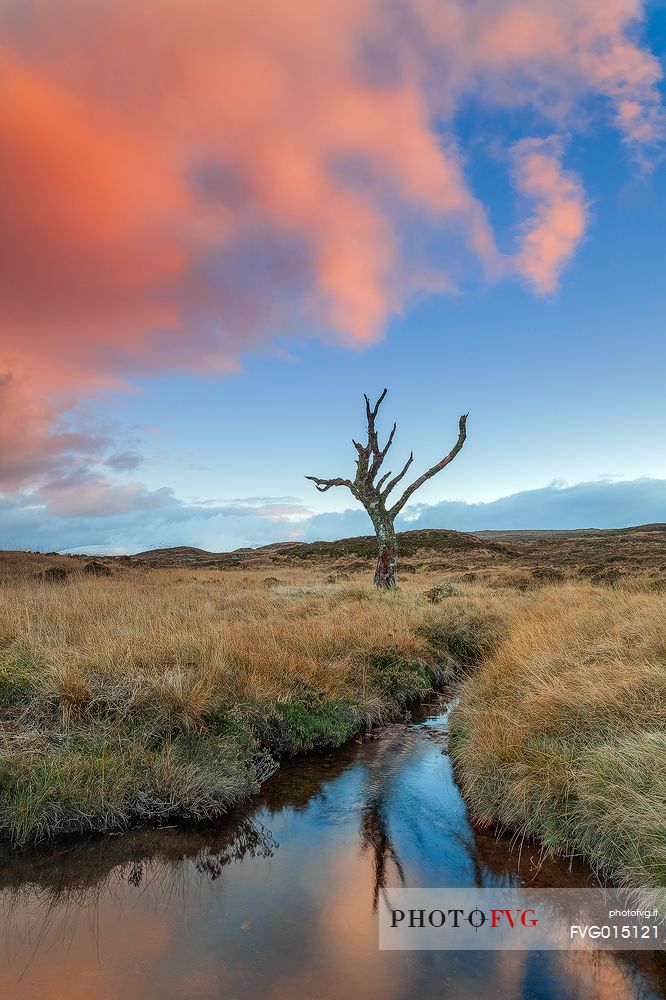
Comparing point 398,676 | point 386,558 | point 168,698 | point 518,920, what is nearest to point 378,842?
point 518,920

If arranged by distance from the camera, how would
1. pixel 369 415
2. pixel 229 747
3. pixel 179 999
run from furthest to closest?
pixel 369 415 → pixel 229 747 → pixel 179 999

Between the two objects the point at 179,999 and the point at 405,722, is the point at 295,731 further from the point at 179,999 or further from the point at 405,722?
the point at 179,999

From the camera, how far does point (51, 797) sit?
572 cm

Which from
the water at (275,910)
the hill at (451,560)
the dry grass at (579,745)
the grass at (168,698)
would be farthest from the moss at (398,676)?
the hill at (451,560)

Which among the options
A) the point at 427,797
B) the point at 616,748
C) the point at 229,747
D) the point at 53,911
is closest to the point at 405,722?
the point at 427,797

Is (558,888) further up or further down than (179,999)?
further down

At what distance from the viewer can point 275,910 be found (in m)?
4.59

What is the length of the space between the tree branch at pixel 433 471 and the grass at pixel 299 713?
10.2m

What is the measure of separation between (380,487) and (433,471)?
2.38 m

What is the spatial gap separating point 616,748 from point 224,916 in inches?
160

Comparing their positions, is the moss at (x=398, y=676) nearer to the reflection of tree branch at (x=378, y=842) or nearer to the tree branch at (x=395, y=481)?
the reflection of tree branch at (x=378, y=842)

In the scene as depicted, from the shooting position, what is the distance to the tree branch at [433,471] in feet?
72.6

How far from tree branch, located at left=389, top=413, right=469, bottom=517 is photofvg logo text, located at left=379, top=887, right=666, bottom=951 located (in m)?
18.2

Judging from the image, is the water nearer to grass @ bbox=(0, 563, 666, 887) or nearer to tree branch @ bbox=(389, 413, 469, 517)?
grass @ bbox=(0, 563, 666, 887)
